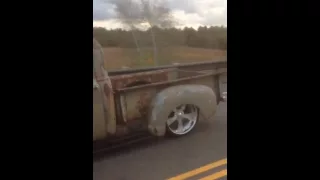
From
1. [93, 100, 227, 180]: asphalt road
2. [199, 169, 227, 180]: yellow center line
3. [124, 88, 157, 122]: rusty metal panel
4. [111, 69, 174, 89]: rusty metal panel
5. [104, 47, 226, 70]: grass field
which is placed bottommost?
[199, 169, 227, 180]: yellow center line

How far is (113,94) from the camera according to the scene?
3.96 ft

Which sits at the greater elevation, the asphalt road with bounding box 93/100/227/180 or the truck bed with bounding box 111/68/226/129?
the truck bed with bounding box 111/68/226/129

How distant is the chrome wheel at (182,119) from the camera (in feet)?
4.19

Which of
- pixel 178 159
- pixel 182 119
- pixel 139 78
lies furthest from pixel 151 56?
pixel 178 159

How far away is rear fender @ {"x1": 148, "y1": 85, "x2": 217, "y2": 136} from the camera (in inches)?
48.9

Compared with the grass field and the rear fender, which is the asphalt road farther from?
the grass field

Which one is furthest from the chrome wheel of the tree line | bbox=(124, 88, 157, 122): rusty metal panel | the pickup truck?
the tree line

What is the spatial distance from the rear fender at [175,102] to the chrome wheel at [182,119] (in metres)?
0.02

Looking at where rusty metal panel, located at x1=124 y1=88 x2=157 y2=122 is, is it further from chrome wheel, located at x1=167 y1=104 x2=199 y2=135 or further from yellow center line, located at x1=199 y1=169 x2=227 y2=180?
yellow center line, located at x1=199 y1=169 x2=227 y2=180
